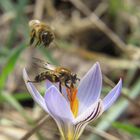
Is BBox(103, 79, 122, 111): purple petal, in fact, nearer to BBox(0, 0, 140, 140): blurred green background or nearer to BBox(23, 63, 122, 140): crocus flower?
BBox(23, 63, 122, 140): crocus flower

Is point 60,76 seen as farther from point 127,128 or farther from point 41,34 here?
point 127,128

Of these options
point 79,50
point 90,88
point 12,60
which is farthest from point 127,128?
point 79,50

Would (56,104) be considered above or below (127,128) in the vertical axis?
above

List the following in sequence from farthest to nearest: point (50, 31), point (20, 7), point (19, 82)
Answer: point (19, 82) → point (20, 7) → point (50, 31)

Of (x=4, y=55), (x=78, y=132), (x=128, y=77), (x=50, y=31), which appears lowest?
(x=128, y=77)

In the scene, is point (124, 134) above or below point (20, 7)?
Answer: below

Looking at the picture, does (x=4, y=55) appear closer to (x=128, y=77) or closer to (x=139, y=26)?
(x=128, y=77)

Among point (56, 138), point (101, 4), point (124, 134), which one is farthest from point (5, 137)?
point (101, 4)
